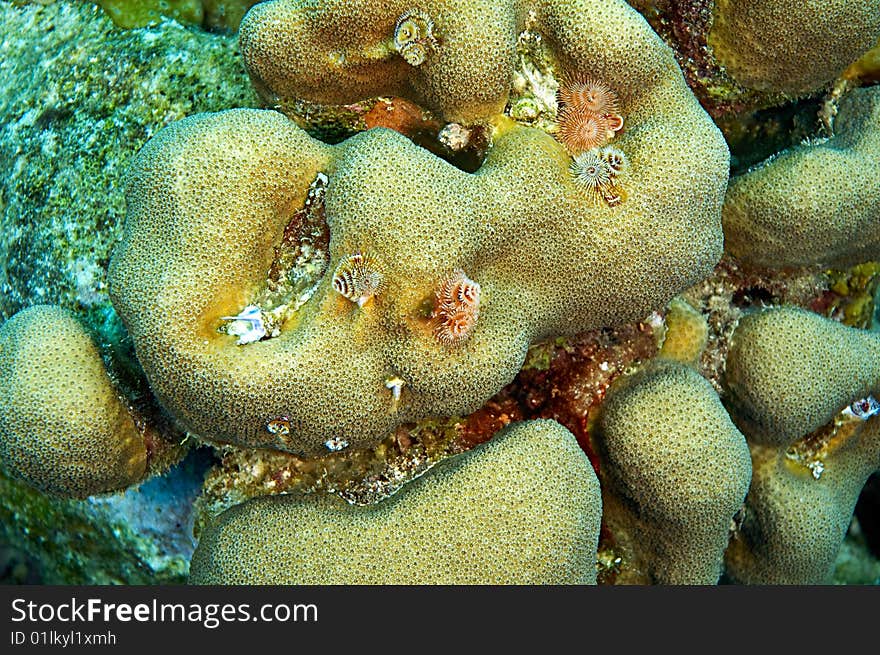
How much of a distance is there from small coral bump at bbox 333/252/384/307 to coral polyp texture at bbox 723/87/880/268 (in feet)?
6.64

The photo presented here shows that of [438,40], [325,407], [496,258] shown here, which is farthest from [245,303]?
[438,40]

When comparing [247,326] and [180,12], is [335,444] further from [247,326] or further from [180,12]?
[180,12]

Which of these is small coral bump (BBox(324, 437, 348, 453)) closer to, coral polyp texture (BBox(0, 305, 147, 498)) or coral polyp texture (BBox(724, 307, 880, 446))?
coral polyp texture (BBox(0, 305, 147, 498))

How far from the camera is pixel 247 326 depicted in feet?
8.45

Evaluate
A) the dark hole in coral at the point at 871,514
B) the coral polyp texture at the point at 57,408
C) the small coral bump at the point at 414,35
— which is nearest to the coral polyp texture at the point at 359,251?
the coral polyp texture at the point at 57,408

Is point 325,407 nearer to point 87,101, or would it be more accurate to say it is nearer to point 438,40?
point 438,40

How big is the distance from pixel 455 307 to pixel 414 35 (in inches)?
42.5

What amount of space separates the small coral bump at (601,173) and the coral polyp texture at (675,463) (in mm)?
918

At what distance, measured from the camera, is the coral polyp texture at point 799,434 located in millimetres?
3387

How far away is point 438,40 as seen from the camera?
8.80 ft

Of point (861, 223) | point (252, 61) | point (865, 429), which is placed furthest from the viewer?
point (865, 429)

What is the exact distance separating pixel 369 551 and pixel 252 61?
2047 millimetres

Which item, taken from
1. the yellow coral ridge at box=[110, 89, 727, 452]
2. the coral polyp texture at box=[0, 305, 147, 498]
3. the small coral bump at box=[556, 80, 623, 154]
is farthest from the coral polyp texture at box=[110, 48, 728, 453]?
the coral polyp texture at box=[0, 305, 147, 498]

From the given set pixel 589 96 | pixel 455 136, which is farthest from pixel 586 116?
pixel 455 136
